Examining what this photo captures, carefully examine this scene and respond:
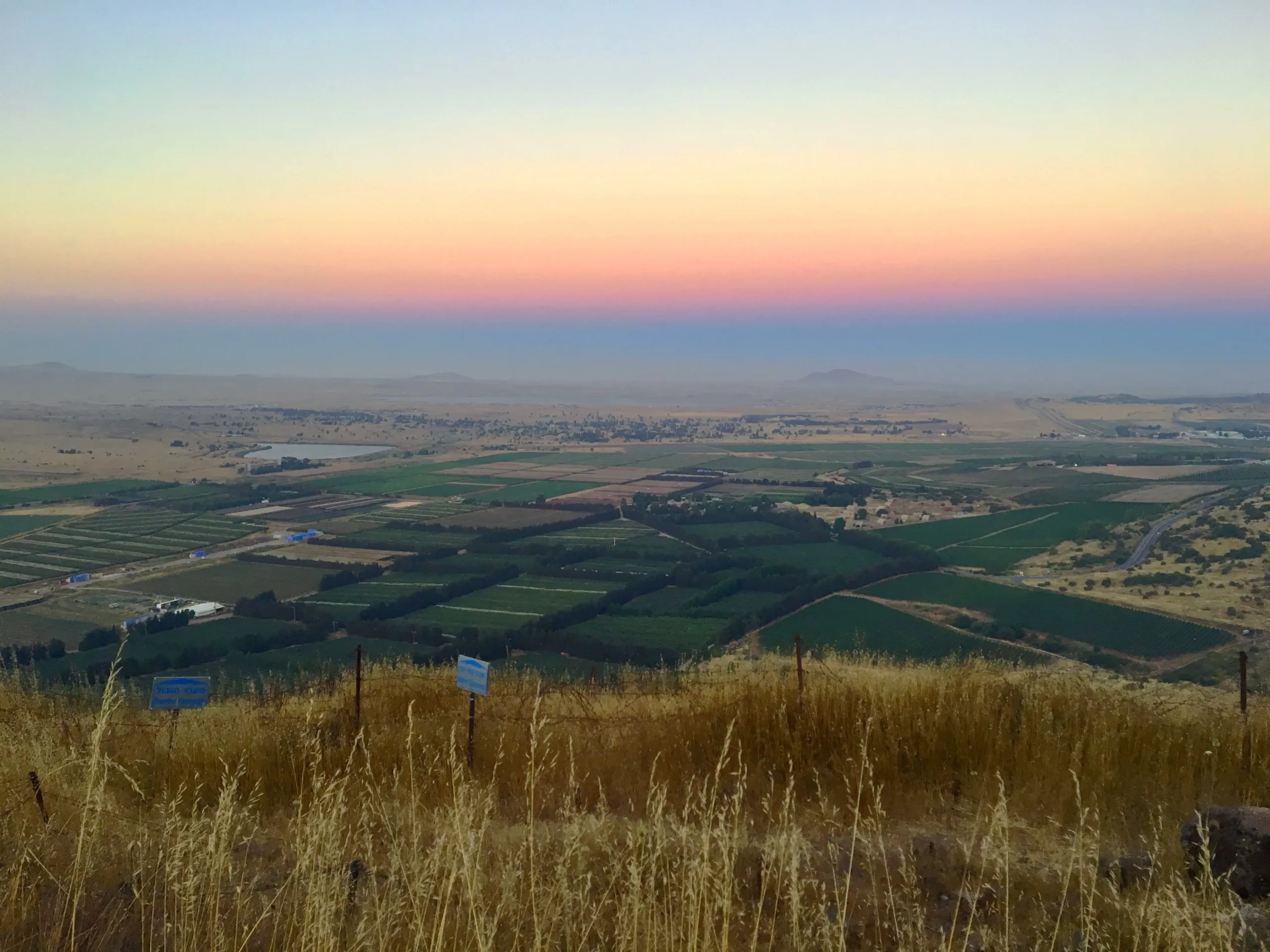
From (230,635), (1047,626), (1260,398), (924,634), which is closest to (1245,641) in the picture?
(1047,626)

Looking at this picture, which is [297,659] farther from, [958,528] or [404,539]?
[958,528]

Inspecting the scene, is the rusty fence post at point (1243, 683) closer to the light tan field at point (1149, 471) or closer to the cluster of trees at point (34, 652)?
the cluster of trees at point (34, 652)

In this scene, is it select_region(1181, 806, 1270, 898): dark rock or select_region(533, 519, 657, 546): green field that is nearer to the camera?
select_region(1181, 806, 1270, 898): dark rock

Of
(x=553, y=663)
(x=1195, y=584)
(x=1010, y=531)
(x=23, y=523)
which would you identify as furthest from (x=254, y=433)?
(x=1195, y=584)

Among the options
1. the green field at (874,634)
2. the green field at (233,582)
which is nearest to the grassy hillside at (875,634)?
the green field at (874,634)

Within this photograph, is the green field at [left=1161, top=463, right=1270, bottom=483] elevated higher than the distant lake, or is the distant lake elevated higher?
the green field at [left=1161, top=463, right=1270, bottom=483]

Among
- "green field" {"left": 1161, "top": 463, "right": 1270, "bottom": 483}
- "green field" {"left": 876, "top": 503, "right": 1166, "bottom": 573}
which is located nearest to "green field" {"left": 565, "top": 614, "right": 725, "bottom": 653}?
"green field" {"left": 876, "top": 503, "right": 1166, "bottom": 573}

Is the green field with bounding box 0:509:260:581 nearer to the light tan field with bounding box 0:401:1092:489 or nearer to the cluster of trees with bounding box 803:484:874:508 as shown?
the light tan field with bounding box 0:401:1092:489
